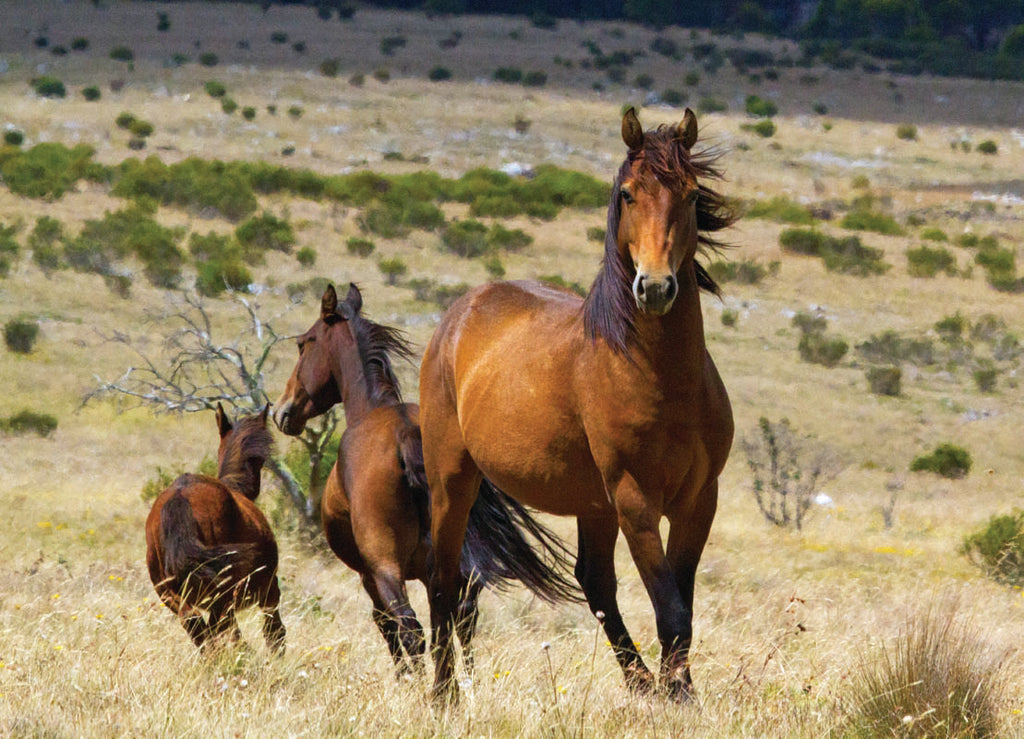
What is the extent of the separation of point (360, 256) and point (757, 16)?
59.0 m

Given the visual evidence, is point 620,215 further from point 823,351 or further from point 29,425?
point 823,351

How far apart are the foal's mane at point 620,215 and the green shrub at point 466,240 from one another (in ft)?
89.9

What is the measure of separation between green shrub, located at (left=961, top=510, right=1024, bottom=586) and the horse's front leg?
8.02 metres

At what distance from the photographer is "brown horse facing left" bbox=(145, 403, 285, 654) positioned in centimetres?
576

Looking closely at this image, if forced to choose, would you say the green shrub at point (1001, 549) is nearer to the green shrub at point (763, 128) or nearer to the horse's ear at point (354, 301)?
the horse's ear at point (354, 301)

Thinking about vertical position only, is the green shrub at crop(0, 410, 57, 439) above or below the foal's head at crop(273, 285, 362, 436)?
below

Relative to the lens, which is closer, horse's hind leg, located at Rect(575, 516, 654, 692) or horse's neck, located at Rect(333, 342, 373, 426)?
horse's hind leg, located at Rect(575, 516, 654, 692)

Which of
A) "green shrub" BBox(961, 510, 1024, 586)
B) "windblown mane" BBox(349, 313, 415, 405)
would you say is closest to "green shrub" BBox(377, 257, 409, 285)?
"green shrub" BBox(961, 510, 1024, 586)

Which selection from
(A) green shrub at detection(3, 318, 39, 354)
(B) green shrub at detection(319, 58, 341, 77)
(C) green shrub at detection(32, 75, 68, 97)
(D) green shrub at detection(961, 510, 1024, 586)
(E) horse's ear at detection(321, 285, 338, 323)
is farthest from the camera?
(B) green shrub at detection(319, 58, 341, 77)

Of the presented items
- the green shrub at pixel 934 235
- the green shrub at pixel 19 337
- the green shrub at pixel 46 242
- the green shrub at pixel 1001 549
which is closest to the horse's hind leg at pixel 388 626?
the green shrub at pixel 1001 549

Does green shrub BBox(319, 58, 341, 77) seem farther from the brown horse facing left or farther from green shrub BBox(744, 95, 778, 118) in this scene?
the brown horse facing left

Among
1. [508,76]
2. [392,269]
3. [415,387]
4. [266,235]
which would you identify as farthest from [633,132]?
[508,76]

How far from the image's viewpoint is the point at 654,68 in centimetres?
6731

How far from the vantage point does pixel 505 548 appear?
20.4ft
